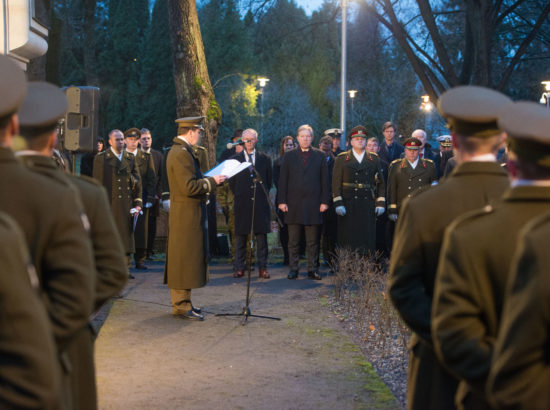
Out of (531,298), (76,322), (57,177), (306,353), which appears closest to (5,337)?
(76,322)

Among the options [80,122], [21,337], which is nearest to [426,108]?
[80,122]

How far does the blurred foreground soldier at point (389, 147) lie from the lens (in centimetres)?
1350

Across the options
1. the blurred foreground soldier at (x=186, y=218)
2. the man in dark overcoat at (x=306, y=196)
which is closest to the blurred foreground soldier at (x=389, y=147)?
the man in dark overcoat at (x=306, y=196)

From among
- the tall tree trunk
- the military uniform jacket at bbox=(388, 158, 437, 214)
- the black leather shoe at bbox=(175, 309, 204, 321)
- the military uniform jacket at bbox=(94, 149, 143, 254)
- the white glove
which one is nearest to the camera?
the black leather shoe at bbox=(175, 309, 204, 321)

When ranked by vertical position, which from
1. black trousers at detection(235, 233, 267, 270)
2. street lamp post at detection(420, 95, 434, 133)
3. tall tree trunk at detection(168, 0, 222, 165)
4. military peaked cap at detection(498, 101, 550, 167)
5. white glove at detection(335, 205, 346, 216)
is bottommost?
black trousers at detection(235, 233, 267, 270)

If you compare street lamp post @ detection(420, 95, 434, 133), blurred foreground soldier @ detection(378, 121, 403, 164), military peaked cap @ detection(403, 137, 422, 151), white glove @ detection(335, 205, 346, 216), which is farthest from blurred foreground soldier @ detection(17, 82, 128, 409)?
street lamp post @ detection(420, 95, 434, 133)

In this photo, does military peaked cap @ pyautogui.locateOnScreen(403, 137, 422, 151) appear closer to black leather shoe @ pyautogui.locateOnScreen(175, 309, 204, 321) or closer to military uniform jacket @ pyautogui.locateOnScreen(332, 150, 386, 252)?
military uniform jacket @ pyautogui.locateOnScreen(332, 150, 386, 252)

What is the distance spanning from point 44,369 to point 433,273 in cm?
167

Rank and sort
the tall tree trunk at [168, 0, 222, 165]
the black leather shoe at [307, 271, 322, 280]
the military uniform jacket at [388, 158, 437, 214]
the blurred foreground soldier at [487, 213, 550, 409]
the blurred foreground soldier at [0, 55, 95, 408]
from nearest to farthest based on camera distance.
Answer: the blurred foreground soldier at [487, 213, 550, 409] < the blurred foreground soldier at [0, 55, 95, 408] < the military uniform jacket at [388, 158, 437, 214] < the black leather shoe at [307, 271, 322, 280] < the tall tree trunk at [168, 0, 222, 165]

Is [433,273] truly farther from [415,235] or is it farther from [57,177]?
[57,177]

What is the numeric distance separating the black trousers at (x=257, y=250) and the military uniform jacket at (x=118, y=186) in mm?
1668

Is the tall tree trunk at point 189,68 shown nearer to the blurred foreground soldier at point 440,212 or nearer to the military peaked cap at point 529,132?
the blurred foreground soldier at point 440,212

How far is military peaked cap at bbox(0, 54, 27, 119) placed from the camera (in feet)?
8.07

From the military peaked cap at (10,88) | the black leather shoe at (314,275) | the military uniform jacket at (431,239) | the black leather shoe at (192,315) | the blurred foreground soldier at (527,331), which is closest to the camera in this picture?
the blurred foreground soldier at (527,331)
